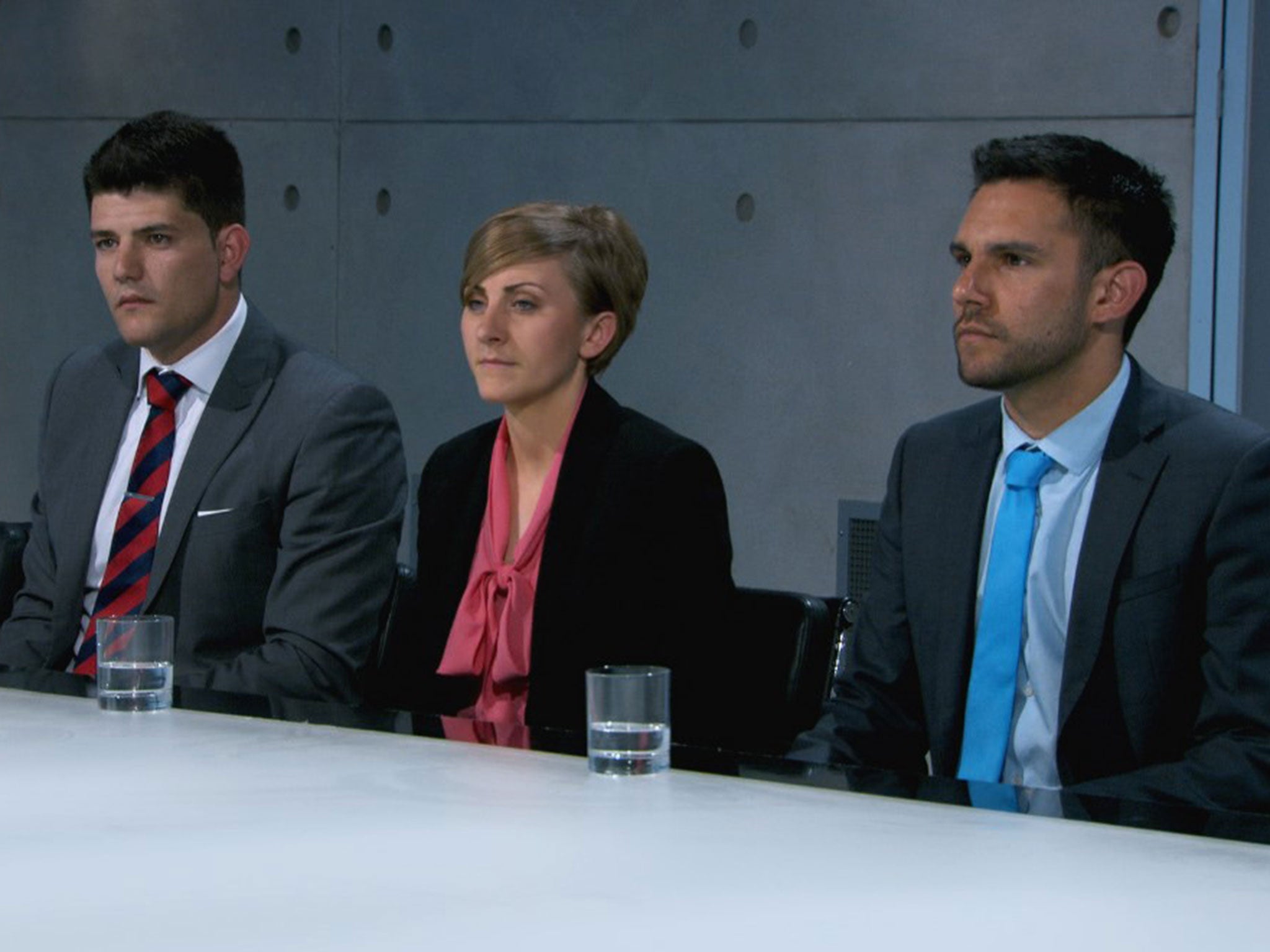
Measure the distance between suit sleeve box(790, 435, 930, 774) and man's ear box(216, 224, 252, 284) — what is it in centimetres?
125

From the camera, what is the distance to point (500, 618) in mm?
2773

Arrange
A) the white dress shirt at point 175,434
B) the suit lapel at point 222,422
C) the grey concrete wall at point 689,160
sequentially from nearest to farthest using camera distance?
the suit lapel at point 222,422
the white dress shirt at point 175,434
the grey concrete wall at point 689,160

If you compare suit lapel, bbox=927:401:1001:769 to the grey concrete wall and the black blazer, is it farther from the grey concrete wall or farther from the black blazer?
the grey concrete wall

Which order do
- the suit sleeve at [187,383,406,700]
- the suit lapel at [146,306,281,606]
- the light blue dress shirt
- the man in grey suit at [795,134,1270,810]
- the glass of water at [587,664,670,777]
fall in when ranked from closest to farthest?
1. the glass of water at [587,664,670,777]
2. the man in grey suit at [795,134,1270,810]
3. the light blue dress shirt
4. the suit sleeve at [187,383,406,700]
5. the suit lapel at [146,306,281,606]

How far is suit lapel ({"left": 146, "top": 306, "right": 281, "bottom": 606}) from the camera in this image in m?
3.01

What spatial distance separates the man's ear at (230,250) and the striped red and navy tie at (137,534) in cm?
21

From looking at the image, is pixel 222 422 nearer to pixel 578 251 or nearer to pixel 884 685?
pixel 578 251

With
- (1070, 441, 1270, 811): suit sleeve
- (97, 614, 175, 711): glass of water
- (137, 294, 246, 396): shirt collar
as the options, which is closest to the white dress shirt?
(137, 294, 246, 396): shirt collar

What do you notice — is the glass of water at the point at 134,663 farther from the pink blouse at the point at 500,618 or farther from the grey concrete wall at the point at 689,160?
the grey concrete wall at the point at 689,160

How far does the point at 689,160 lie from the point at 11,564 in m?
1.98

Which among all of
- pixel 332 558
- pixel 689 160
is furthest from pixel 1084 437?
pixel 689 160

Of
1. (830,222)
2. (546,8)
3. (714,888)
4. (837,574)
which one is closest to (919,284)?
(830,222)

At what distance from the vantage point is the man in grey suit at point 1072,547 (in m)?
2.28

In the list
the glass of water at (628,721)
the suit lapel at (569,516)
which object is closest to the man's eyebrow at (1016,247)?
the suit lapel at (569,516)
